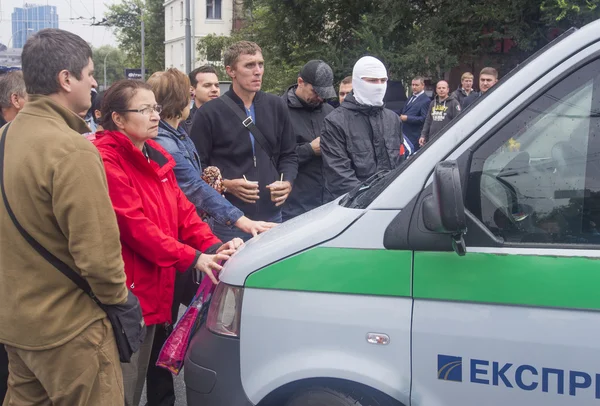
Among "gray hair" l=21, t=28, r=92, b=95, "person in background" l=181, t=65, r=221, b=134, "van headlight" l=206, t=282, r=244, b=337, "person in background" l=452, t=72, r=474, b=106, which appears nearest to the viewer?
"gray hair" l=21, t=28, r=92, b=95

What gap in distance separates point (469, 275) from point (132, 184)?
167 centimetres

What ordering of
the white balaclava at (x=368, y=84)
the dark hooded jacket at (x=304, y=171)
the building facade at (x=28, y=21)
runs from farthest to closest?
the building facade at (x=28, y=21), the dark hooded jacket at (x=304, y=171), the white balaclava at (x=368, y=84)

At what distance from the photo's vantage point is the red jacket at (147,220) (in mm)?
3146

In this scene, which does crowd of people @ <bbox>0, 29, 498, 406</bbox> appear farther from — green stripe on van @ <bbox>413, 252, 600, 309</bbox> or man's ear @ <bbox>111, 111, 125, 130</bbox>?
green stripe on van @ <bbox>413, 252, 600, 309</bbox>

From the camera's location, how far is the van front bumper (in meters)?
2.71

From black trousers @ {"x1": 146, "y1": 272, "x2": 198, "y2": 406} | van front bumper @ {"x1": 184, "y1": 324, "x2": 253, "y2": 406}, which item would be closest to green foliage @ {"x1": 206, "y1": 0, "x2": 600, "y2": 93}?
black trousers @ {"x1": 146, "y1": 272, "x2": 198, "y2": 406}

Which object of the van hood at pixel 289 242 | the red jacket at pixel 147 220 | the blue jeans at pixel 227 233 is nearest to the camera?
the van hood at pixel 289 242

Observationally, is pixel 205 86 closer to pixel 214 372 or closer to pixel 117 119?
pixel 117 119

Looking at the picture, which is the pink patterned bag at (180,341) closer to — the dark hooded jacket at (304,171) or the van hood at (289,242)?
the van hood at (289,242)

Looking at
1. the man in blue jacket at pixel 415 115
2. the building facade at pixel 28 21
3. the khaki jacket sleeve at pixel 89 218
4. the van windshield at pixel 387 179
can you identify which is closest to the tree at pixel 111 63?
the building facade at pixel 28 21

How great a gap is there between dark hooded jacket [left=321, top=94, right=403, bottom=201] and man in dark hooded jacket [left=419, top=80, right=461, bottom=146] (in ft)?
23.2

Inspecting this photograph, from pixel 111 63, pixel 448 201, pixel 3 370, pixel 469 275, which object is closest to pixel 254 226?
pixel 3 370

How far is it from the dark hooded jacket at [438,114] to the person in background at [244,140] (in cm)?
716

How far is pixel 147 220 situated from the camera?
3.18m
